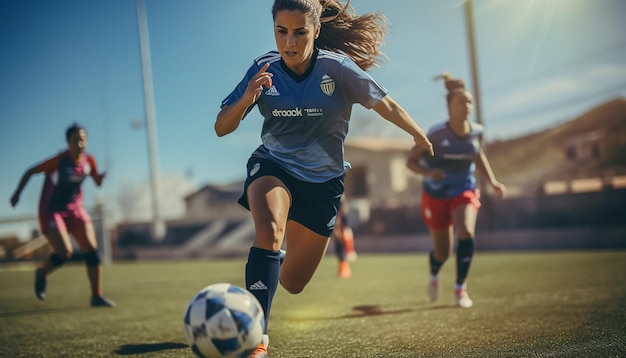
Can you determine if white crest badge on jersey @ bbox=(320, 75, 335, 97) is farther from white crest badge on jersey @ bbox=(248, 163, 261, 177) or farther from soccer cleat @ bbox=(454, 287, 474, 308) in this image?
soccer cleat @ bbox=(454, 287, 474, 308)

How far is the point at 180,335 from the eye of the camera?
472 centimetres

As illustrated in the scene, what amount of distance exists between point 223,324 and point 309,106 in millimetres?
1387

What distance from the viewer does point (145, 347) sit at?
13.8 ft

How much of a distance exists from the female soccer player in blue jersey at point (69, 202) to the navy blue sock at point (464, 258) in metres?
4.33

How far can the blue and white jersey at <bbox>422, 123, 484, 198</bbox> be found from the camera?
6035 mm

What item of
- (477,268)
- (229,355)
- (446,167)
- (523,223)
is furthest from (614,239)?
(229,355)

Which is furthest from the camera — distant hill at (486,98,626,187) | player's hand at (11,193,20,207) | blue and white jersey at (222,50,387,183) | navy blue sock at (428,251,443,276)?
distant hill at (486,98,626,187)

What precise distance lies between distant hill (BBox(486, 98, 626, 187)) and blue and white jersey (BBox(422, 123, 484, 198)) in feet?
55.1

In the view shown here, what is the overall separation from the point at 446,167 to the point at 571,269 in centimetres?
450

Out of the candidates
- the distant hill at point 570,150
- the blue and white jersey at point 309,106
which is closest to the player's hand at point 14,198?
the blue and white jersey at point 309,106

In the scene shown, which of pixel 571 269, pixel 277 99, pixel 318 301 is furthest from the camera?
pixel 571 269

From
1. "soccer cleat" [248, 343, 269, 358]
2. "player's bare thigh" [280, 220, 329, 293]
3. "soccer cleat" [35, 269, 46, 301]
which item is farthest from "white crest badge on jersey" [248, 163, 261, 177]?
"soccer cleat" [35, 269, 46, 301]

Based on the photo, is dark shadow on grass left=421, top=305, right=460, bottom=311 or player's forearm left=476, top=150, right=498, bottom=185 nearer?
dark shadow on grass left=421, top=305, right=460, bottom=311

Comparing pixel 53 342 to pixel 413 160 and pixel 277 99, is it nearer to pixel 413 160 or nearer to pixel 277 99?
pixel 277 99
